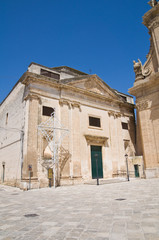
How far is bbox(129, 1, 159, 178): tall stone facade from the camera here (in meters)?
20.0

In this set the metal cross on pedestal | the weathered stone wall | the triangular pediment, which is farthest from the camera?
the triangular pediment

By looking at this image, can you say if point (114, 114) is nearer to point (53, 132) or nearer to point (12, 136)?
point (53, 132)

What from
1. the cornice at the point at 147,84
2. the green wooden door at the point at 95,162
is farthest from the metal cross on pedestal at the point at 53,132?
the cornice at the point at 147,84

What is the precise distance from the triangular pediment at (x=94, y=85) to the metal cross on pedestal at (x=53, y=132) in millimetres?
5279

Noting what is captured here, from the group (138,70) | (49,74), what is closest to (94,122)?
(49,74)

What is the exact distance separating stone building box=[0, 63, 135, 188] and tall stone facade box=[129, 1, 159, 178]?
2.96m

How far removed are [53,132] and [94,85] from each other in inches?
368

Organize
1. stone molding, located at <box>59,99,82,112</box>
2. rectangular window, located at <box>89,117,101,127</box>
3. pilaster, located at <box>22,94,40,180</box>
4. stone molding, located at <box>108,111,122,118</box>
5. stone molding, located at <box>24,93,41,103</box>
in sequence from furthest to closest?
Answer: stone molding, located at <box>108,111,122,118</box> < rectangular window, located at <box>89,117,101,127</box> < stone molding, located at <box>59,99,82,112</box> < stone molding, located at <box>24,93,41,103</box> < pilaster, located at <box>22,94,40,180</box>

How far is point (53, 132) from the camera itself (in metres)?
16.8

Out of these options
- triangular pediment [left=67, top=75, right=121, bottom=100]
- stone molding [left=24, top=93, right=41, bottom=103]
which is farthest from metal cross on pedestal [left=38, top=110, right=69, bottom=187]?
triangular pediment [left=67, top=75, right=121, bottom=100]

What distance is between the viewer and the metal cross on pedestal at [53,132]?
53.1ft

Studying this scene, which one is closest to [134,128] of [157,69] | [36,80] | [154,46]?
[157,69]

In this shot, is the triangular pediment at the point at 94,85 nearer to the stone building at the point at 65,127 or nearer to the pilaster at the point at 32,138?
the stone building at the point at 65,127

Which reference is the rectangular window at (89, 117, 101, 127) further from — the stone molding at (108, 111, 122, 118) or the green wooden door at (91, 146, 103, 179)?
the green wooden door at (91, 146, 103, 179)
